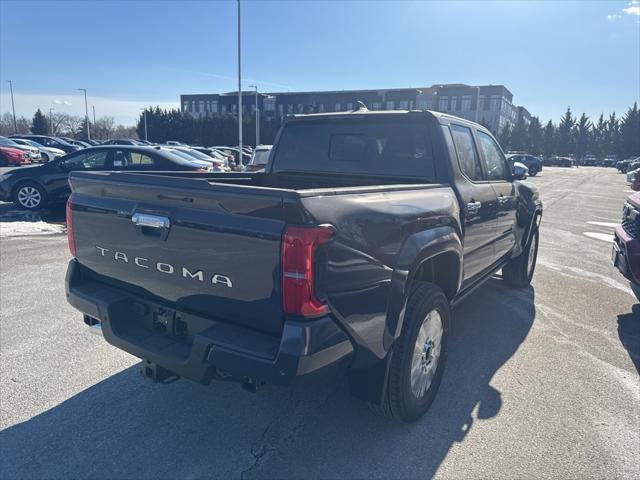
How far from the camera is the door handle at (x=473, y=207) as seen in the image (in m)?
3.70

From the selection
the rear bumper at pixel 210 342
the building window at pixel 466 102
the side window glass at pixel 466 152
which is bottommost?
the rear bumper at pixel 210 342

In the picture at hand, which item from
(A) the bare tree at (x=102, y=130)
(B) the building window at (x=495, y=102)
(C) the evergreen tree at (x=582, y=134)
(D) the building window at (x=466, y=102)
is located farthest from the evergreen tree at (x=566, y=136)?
(A) the bare tree at (x=102, y=130)

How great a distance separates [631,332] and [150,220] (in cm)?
489

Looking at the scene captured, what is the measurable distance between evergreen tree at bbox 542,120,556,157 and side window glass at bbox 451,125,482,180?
97770 millimetres

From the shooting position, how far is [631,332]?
15.7ft

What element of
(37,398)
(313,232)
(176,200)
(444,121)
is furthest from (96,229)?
A: (444,121)

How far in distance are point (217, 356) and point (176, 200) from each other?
831 millimetres

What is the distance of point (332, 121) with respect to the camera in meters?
4.09

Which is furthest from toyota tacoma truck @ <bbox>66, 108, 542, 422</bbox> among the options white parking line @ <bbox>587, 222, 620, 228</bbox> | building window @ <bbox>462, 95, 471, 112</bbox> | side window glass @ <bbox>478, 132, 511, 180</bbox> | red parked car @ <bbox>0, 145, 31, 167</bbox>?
building window @ <bbox>462, 95, 471, 112</bbox>

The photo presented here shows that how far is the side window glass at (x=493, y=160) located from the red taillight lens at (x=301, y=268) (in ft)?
9.93

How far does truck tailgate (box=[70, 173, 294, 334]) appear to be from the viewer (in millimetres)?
2131

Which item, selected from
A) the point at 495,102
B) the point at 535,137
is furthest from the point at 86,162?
the point at 535,137

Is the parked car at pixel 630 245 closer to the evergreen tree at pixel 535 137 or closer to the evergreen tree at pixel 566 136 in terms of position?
the evergreen tree at pixel 535 137

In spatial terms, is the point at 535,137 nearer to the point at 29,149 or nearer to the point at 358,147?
the point at 29,149
